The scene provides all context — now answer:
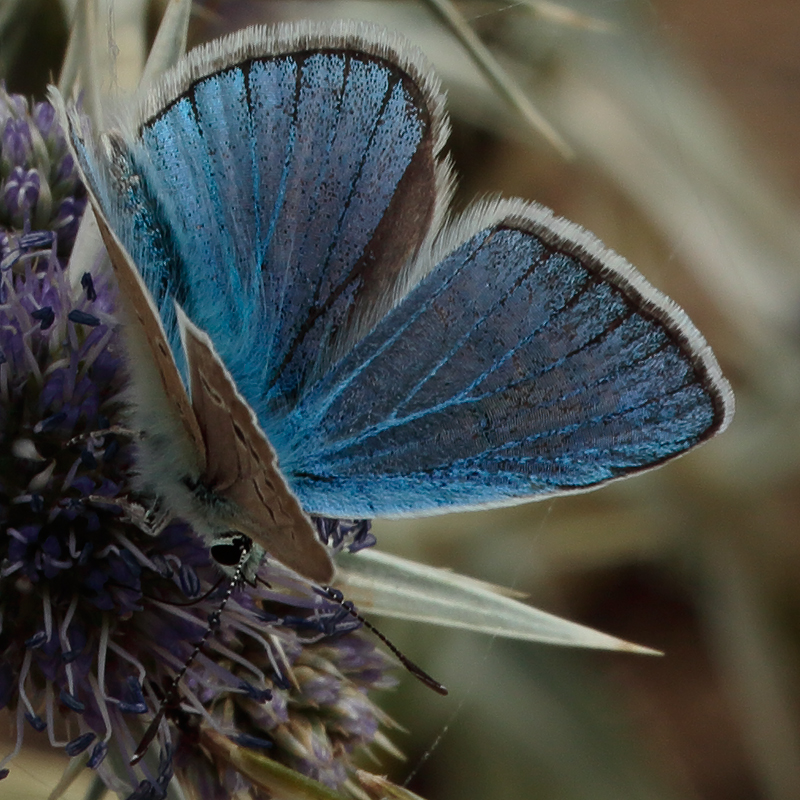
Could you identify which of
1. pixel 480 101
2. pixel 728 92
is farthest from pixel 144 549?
pixel 728 92

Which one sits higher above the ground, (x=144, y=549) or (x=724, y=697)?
(x=724, y=697)

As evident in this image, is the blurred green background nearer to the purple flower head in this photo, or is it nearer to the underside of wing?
the purple flower head

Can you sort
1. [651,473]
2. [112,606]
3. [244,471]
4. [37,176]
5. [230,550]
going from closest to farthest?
[244,471] < [230,550] < [112,606] < [37,176] < [651,473]

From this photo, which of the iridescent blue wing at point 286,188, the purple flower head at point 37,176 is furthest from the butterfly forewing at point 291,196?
the purple flower head at point 37,176

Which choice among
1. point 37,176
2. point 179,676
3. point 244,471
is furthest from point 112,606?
point 37,176

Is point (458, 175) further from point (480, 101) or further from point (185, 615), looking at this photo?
point (185, 615)

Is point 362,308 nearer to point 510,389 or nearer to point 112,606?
point 510,389

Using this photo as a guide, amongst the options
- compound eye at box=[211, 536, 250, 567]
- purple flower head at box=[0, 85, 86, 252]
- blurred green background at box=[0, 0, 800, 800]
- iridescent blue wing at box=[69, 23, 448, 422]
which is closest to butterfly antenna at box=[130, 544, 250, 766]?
compound eye at box=[211, 536, 250, 567]

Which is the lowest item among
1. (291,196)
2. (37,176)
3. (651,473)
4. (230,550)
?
(230,550)
